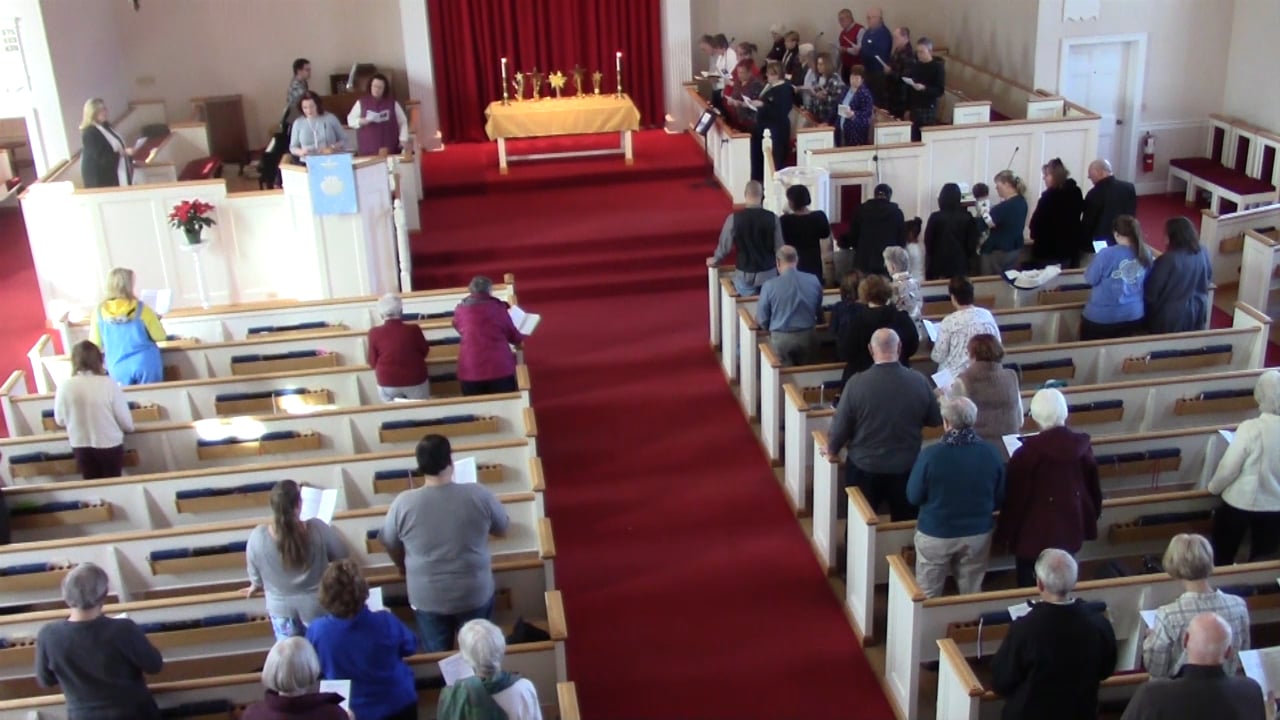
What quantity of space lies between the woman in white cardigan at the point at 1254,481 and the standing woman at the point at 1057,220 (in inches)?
156

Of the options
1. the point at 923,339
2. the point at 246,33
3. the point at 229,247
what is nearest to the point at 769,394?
the point at 923,339

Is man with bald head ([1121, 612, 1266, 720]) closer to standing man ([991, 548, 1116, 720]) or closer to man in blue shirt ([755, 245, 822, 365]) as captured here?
standing man ([991, 548, 1116, 720])

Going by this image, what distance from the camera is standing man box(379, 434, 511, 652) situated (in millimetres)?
5285

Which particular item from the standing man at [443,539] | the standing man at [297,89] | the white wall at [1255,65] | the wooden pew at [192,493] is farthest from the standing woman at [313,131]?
the white wall at [1255,65]

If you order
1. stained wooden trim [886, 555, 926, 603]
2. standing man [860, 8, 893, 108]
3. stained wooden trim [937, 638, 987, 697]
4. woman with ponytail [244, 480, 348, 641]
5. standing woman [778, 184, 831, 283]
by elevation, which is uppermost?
standing man [860, 8, 893, 108]

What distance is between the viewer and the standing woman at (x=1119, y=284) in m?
8.10

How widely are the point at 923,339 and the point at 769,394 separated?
1.12m

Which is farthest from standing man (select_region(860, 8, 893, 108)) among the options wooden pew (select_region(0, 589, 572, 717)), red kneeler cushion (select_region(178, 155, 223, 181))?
wooden pew (select_region(0, 589, 572, 717))

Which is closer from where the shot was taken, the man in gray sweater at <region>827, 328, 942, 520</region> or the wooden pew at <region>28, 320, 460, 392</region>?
the man in gray sweater at <region>827, 328, 942, 520</region>

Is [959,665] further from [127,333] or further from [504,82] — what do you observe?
[504,82]

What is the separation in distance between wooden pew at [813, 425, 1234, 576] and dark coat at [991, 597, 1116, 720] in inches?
78.3

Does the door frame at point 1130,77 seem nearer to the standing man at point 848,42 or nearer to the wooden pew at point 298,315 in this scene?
the standing man at point 848,42

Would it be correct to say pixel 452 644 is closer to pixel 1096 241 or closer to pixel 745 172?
pixel 1096 241

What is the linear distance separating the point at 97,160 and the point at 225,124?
367cm
